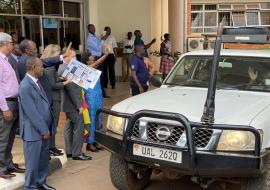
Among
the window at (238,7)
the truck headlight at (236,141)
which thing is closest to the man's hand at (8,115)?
the truck headlight at (236,141)

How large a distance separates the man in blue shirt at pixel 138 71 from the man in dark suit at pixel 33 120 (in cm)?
278

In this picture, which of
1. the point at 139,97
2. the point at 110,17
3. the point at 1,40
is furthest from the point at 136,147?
the point at 110,17

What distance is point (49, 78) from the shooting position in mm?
5852

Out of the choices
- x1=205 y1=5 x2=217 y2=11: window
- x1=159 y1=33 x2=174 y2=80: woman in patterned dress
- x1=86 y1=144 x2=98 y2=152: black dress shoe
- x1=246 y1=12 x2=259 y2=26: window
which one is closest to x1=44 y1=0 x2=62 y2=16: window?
x1=159 y1=33 x2=174 y2=80: woman in patterned dress

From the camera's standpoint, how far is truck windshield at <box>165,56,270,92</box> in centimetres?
538

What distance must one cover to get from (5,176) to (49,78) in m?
1.39

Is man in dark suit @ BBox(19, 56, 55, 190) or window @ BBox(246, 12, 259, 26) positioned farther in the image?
window @ BBox(246, 12, 259, 26)

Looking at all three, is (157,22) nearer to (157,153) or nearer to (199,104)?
(199,104)

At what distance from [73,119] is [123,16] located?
1044 centimetres

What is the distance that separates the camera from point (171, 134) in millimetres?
4270

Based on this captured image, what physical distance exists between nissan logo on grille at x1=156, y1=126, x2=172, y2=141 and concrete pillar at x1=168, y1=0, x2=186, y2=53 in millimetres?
10655

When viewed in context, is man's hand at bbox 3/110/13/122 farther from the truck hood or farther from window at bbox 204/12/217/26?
window at bbox 204/12/217/26

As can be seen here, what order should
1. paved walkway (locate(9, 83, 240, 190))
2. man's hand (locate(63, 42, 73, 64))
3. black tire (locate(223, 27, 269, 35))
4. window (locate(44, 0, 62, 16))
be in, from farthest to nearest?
1. window (locate(44, 0, 62, 16))
2. man's hand (locate(63, 42, 73, 64))
3. paved walkway (locate(9, 83, 240, 190))
4. black tire (locate(223, 27, 269, 35))

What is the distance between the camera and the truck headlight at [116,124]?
4.68m
